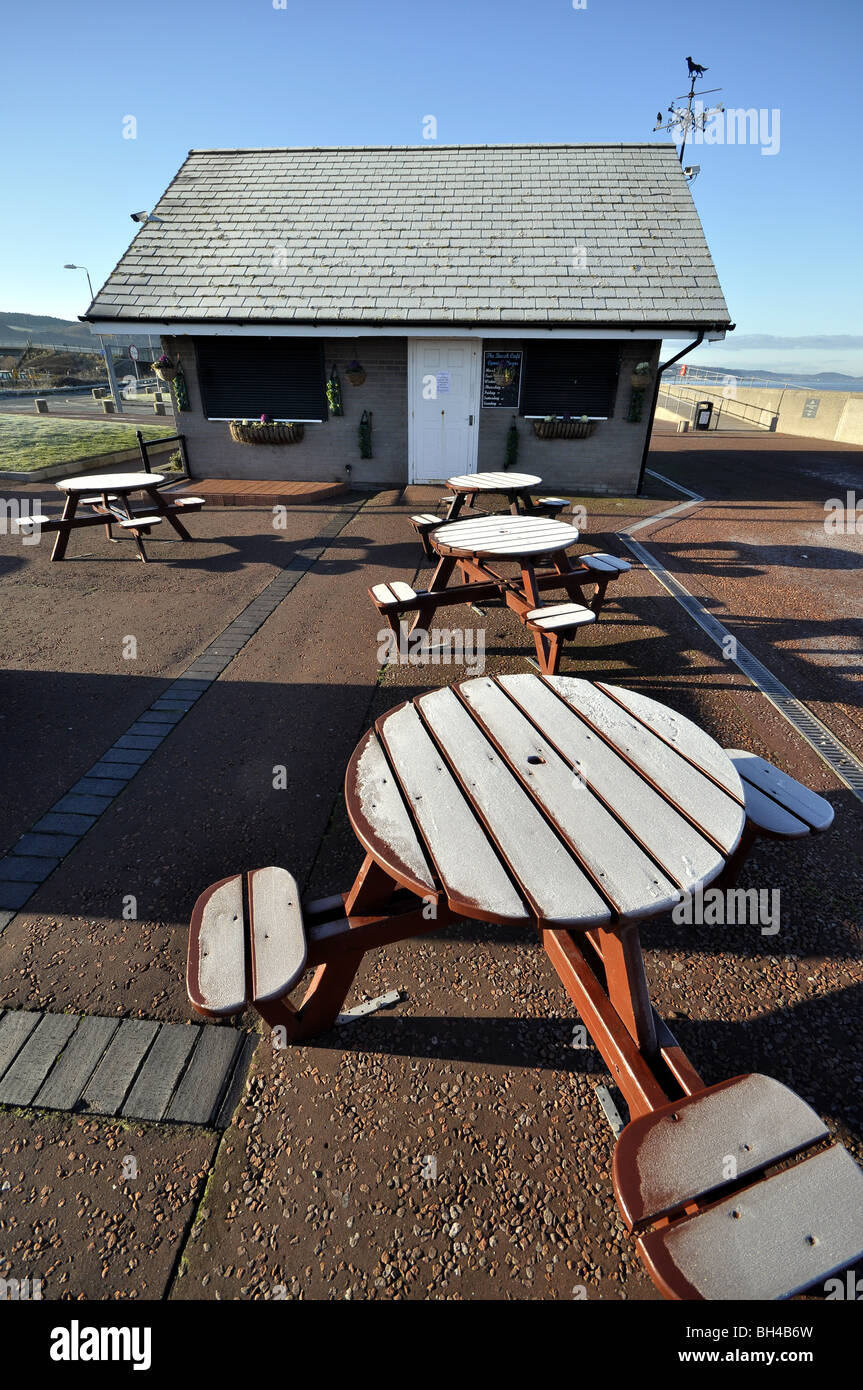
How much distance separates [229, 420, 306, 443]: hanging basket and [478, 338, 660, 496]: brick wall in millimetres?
3477

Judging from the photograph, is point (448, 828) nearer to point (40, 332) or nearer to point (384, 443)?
point (384, 443)

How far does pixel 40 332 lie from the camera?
130 meters

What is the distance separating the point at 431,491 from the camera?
10.9 m

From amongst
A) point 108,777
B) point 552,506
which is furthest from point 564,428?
point 108,777

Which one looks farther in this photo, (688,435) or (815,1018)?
(688,435)

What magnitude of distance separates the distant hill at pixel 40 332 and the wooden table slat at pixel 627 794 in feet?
456

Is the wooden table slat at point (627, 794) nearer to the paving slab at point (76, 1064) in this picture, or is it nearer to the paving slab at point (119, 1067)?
the paving slab at point (119, 1067)

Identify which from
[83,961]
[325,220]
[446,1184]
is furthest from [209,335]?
[446,1184]

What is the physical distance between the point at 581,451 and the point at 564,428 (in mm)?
554

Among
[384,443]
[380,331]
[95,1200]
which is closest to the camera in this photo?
[95,1200]

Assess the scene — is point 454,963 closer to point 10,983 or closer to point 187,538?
point 10,983

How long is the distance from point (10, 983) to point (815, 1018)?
3167 millimetres

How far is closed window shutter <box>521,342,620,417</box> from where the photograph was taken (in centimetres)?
1061

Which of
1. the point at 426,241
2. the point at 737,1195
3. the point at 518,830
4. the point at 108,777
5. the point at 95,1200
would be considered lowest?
the point at 95,1200
